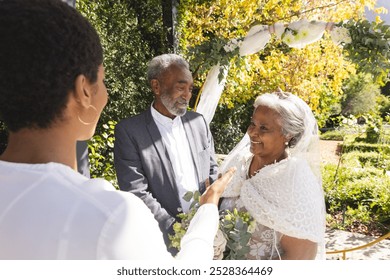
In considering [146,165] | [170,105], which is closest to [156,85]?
[170,105]

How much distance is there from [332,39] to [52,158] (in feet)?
12.8

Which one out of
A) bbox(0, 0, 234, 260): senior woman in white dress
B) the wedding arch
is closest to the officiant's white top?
bbox(0, 0, 234, 260): senior woman in white dress

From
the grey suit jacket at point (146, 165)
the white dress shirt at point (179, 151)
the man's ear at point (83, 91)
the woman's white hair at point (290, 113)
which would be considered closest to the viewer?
the man's ear at point (83, 91)

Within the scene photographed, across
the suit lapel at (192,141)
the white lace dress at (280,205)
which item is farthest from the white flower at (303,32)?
the white lace dress at (280,205)

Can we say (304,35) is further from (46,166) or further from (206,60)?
(46,166)

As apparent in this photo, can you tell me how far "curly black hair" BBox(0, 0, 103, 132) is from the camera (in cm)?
79

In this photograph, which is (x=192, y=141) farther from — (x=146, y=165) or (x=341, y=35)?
(x=341, y=35)

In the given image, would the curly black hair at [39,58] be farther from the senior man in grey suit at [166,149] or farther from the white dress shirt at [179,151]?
the white dress shirt at [179,151]

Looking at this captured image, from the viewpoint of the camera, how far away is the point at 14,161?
2.83ft

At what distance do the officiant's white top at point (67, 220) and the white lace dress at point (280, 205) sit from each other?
1311 millimetres

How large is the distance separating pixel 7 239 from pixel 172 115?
2.27 m

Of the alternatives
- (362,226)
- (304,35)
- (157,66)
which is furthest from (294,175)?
(362,226)

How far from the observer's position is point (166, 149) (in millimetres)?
2789

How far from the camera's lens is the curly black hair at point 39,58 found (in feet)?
2.59
